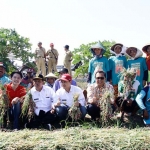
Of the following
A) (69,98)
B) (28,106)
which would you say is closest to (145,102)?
(69,98)

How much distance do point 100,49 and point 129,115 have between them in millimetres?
1659

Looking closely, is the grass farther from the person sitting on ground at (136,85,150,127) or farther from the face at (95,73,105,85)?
the face at (95,73,105,85)

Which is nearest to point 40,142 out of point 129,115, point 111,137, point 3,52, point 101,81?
point 111,137

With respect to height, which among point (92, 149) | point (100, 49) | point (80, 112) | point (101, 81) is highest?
point (100, 49)

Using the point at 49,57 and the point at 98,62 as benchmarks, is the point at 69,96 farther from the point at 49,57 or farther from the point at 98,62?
the point at 49,57

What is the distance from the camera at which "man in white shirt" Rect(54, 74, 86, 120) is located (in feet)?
17.4

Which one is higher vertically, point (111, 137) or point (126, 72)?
point (126, 72)

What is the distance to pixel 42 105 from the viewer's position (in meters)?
5.49

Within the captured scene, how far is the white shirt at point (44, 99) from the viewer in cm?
548

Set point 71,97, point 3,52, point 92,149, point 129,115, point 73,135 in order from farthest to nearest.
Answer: point 3,52 → point 129,115 → point 71,97 → point 73,135 → point 92,149

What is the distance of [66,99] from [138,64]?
1.91 meters

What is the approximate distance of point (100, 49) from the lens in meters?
6.45

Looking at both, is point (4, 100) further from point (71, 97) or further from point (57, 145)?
point (57, 145)

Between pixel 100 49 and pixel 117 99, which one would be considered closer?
pixel 117 99
